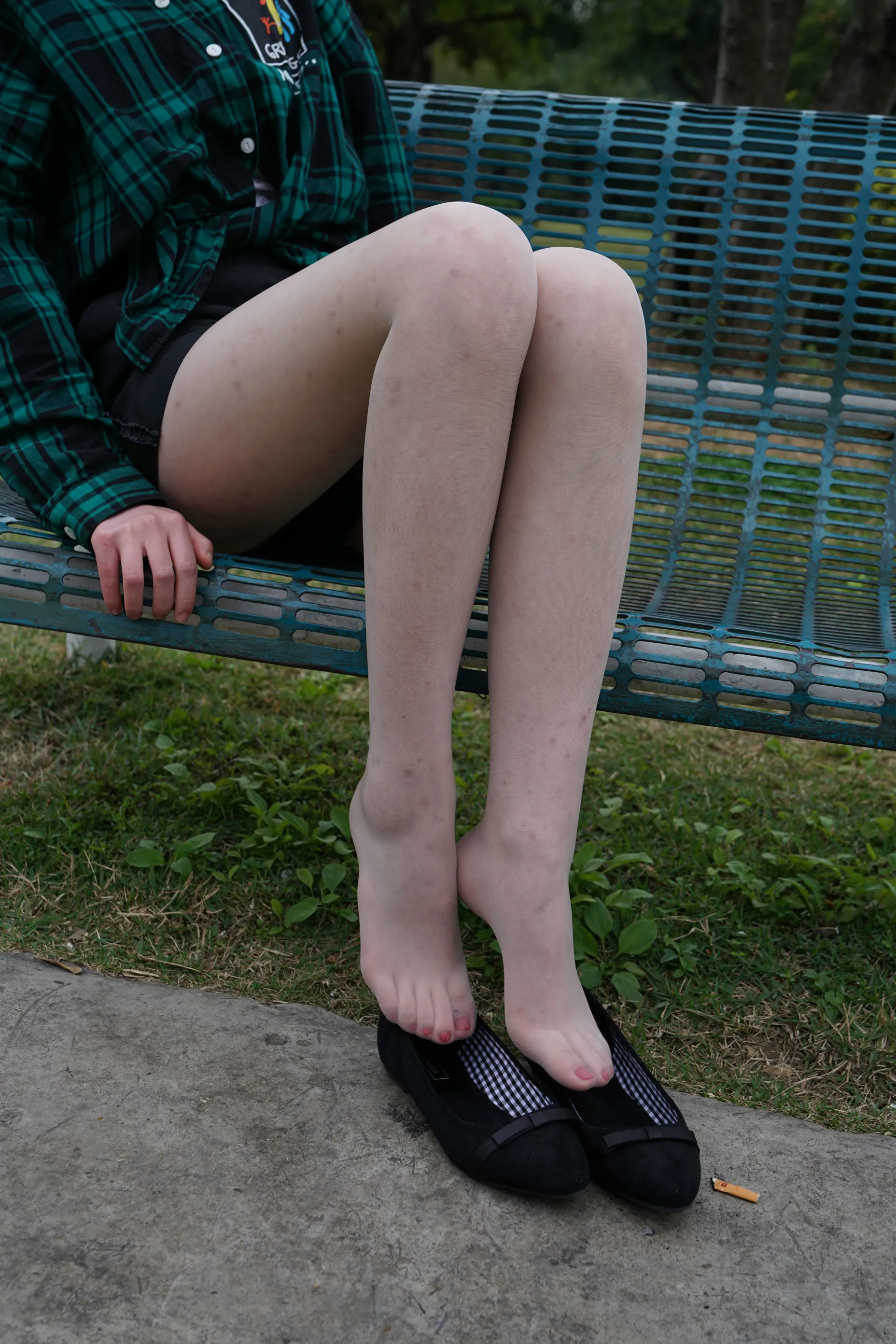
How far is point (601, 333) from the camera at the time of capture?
4.51 feet

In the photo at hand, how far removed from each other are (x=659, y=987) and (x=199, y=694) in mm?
1385

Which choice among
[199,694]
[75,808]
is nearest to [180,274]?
[75,808]

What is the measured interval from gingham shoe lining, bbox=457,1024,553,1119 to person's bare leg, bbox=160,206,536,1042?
35 millimetres

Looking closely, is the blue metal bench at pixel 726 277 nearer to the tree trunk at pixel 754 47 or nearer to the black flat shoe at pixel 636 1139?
the black flat shoe at pixel 636 1139

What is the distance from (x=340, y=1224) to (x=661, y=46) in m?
27.9

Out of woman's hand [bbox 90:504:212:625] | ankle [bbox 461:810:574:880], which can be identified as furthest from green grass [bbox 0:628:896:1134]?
woman's hand [bbox 90:504:212:625]

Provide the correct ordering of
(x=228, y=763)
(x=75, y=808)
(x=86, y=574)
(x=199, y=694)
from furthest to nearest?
(x=199, y=694)
(x=228, y=763)
(x=75, y=808)
(x=86, y=574)

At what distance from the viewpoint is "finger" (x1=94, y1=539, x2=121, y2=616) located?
155 centimetres

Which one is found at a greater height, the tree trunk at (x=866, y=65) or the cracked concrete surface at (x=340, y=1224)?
the tree trunk at (x=866, y=65)

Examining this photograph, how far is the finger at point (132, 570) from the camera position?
1.54 metres

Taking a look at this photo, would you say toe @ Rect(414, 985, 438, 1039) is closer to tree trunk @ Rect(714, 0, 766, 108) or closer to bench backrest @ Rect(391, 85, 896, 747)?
bench backrest @ Rect(391, 85, 896, 747)

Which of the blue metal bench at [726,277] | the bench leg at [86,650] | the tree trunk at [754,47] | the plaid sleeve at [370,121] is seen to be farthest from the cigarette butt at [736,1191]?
the tree trunk at [754,47]

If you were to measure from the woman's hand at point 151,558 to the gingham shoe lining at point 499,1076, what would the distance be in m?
0.67

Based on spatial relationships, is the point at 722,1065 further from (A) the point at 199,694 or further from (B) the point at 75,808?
(A) the point at 199,694
